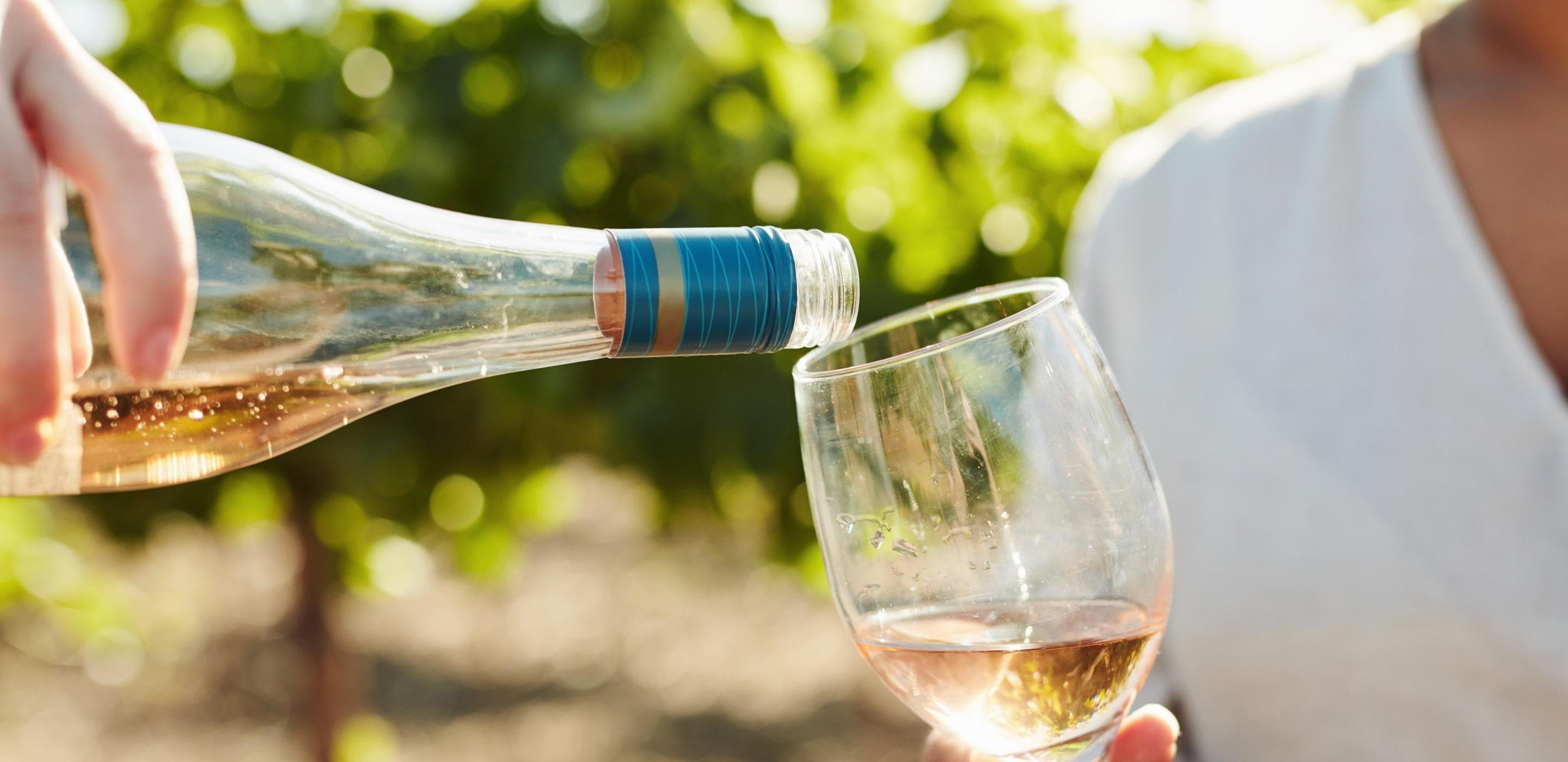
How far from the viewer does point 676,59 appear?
2.03 metres

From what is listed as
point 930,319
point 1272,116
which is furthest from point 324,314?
point 1272,116

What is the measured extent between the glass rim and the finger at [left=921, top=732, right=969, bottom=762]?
0.26 meters

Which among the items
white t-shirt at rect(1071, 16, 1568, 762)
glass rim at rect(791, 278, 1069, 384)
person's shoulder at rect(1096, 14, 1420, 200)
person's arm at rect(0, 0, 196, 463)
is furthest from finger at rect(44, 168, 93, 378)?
person's shoulder at rect(1096, 14, 1420, 200)

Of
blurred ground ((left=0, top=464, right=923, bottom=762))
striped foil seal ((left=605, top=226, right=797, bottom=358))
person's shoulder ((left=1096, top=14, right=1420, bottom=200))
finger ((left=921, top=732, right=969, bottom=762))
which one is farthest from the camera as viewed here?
blurred ground ((left=0, top=464, right=923, bottom=762))

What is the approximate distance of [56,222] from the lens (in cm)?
54

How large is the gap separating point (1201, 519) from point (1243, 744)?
0.29 metres

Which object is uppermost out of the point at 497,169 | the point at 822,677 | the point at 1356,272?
the point at 497,169

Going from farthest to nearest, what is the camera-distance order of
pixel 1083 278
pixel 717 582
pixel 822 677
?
1. pixel 717 582
2. pixel 822 677
3. pixel 1083 278

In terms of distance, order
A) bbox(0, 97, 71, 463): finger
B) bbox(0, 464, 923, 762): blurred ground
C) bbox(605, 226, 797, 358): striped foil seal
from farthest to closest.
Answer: bbox(0, 464, 923, 762): blurred ground → bbox(605, 226, 797, 358): striped foil seal → bbox(0, 97, 71, 463): finger

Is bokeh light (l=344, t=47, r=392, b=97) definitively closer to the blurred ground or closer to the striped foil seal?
the striped foil seal

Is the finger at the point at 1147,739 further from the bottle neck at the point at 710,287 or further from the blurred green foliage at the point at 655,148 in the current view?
the blurred green foliage at the point at 655,148

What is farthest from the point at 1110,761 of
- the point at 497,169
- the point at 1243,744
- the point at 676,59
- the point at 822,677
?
the point at 822,677

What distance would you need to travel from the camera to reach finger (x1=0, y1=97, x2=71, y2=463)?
48 cm

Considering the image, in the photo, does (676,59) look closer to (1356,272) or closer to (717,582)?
(1356,272)
